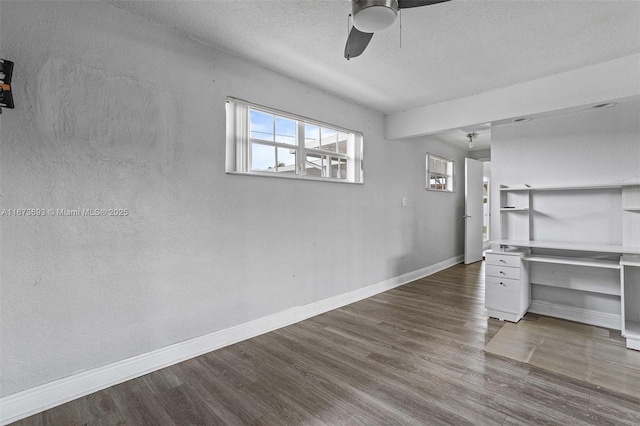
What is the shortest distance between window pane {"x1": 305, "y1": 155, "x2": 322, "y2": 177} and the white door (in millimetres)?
3812

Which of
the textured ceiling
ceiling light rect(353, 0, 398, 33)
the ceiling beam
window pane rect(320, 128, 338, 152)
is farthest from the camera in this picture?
window pane rect(320, 128, 338, 152)

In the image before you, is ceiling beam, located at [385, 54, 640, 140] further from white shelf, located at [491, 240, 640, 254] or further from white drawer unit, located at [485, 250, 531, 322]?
white drawer unit, located at [485, 250, 531, 322]

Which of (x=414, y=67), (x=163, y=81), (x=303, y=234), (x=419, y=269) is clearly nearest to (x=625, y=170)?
(x=414, y=67)

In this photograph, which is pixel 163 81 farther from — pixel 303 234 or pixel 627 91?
pixel 627 91

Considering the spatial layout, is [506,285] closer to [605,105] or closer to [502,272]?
[502,272]

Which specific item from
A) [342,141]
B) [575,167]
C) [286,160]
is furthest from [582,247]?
[286,160]

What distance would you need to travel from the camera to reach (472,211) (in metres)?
6.09

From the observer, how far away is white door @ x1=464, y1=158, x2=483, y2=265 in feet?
19.6

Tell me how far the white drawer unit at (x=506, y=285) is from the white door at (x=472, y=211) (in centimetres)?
283

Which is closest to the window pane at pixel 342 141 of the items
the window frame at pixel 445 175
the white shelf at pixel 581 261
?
the window frame at pixel 445 175

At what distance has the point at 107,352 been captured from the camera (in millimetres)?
2016

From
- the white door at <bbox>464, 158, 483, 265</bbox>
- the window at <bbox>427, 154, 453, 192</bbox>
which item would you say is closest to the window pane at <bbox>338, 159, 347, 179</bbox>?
the window at <bbox>427, 154, 453, 192</bbox>

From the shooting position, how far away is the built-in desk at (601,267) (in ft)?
8.49

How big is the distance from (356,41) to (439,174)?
4424 millimetres
